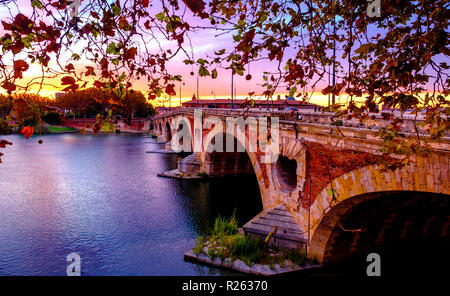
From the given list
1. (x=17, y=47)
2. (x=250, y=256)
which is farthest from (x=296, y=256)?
(x=17, y=47)

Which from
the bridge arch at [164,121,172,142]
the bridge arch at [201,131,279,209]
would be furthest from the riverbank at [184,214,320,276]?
the bridge arch at [164,121,172,142]

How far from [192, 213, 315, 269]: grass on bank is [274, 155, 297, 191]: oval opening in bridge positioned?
2.86 meters

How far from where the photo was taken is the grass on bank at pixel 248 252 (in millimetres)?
12438

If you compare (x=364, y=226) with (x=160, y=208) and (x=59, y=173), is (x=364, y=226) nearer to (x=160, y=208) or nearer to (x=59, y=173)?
(x=160, y=208)

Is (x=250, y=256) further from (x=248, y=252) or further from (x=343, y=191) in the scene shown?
(x=343, y=191)

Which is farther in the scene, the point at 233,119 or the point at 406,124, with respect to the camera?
the point at 233,119

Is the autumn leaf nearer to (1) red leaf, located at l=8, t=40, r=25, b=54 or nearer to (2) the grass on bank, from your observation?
(1) red leaf, located at l=8, t=40, r=25, b=54

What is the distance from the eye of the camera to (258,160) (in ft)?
55.5

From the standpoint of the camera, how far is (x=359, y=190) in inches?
382

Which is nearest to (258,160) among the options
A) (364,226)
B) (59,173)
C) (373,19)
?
(364,226)

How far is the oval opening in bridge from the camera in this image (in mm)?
15008

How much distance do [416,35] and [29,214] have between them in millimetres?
20496

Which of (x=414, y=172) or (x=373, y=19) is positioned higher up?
(x=373, y=19)

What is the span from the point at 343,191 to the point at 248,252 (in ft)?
14.7
